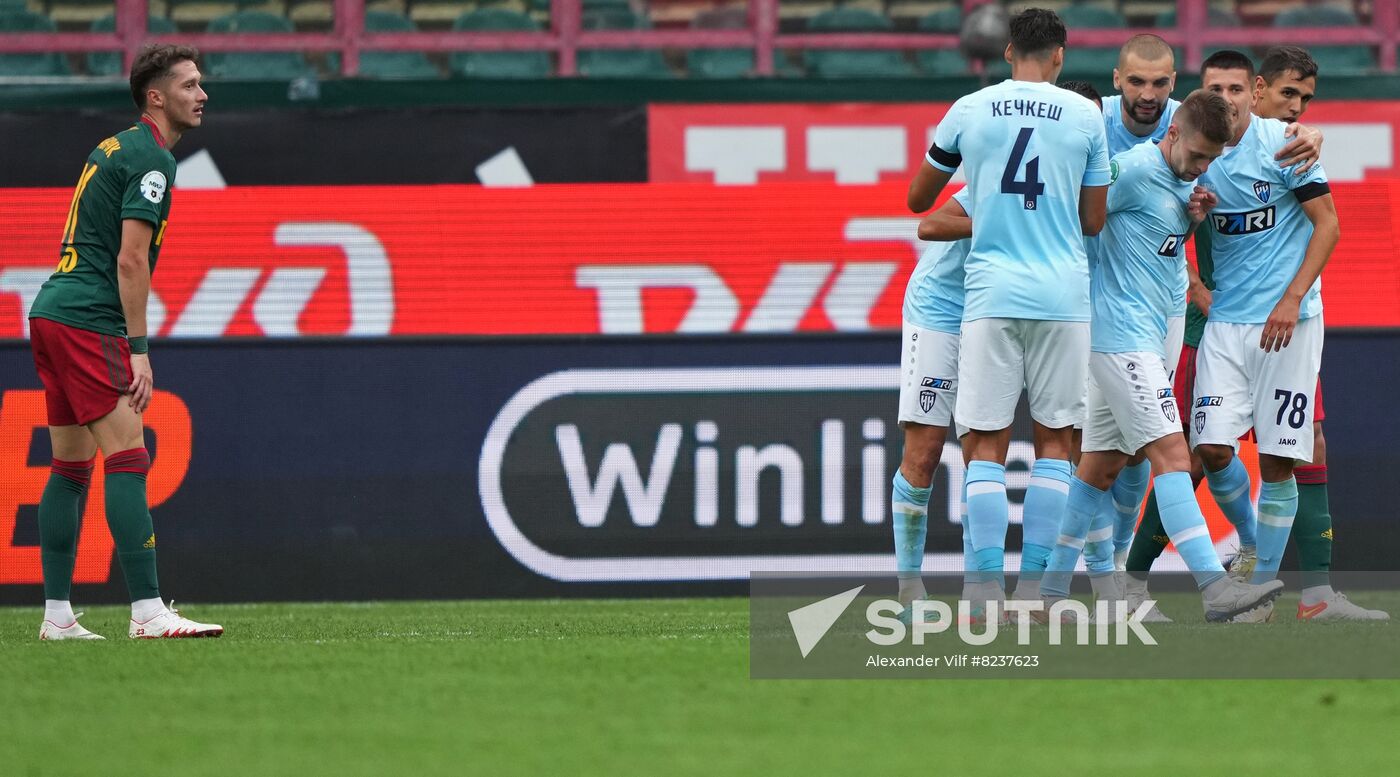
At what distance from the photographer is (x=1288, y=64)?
6457 millimetres

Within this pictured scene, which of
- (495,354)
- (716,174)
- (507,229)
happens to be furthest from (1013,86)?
(716,174)

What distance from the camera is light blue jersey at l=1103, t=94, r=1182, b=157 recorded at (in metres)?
6.32

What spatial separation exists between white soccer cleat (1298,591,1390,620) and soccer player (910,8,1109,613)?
135 cm

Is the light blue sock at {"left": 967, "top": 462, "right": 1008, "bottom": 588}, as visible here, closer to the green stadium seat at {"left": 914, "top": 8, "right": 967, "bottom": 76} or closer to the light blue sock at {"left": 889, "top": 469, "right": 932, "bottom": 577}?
the light blue sock at {"left": 889, "top": 469, "right": 932, "bottom": 577}

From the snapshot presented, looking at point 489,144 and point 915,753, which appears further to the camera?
point 489,144

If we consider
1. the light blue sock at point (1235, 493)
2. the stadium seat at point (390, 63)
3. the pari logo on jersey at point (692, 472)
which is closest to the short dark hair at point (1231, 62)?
the light blue sock at point (1235, 493)

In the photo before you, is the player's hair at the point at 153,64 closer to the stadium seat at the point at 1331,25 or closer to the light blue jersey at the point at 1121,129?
the light blue jersey at the point at 1121,129

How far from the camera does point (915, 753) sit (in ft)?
12.0

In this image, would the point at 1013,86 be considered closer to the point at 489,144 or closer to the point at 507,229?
the point at 507,229

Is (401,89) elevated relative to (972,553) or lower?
elevated

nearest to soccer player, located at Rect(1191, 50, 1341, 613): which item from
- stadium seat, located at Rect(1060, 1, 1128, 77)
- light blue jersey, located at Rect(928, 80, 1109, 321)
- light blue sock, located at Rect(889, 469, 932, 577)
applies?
light blue jersey, located at Rect(928, 80, 1109, 321)

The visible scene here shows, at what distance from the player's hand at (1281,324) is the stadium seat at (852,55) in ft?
23.4

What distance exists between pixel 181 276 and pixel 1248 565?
518 cm

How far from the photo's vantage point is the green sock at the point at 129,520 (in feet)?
19.1
